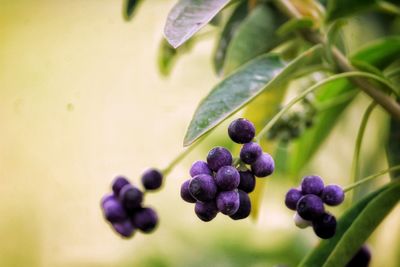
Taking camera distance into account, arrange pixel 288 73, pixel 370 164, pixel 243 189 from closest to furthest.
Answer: pixel 243 189 < pixel 288 73 < pixel 370 164

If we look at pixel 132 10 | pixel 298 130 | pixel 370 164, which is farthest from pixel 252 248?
pixel 132 10

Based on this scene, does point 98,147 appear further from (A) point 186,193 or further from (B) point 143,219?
(A) point 186,193

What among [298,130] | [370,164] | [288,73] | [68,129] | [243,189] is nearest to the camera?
[243,189]

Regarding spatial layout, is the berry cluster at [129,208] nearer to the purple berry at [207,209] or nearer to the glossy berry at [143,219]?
the glossy berry at [143,219]

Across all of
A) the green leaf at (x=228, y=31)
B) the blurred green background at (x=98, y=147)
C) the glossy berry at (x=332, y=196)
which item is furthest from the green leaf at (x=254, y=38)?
the blurred green background at (x=98, y=147)

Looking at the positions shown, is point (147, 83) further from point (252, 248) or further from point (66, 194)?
point (252, 248)

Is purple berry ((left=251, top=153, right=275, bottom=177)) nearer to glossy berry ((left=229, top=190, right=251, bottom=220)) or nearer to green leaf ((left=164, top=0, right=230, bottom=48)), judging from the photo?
glossy berry ((left=229, top=190, right=251, bottom=220))
